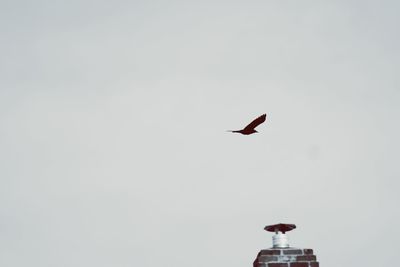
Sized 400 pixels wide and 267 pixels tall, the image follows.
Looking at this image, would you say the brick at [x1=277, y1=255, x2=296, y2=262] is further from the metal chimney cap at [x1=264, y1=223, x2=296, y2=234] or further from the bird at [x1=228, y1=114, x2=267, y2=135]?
the bird at [x1=228, y1=114, x2=267, y2=135]

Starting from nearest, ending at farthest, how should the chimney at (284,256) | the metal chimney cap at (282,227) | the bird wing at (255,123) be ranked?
1. the chimney at (284,256)
2. the metal chimney cap at (282,227)
3. the bird wing at (255,123)

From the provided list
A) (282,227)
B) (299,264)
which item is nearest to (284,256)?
(299,264)

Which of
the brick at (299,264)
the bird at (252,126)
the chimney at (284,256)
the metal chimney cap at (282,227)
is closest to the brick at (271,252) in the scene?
the chimney at (284,256)

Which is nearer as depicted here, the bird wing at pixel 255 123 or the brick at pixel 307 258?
the brick at pixel 307 258

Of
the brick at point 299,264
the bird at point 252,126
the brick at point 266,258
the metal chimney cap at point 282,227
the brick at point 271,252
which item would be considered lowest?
the brick at point 299,264

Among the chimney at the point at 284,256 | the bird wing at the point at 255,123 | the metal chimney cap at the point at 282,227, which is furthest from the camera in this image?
the bird wing at the point at 255,123

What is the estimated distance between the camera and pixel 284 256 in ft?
17.1

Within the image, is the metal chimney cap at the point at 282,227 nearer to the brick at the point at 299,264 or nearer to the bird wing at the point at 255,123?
the brick at the point at 299,264

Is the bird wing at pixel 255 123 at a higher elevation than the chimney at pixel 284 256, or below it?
higher

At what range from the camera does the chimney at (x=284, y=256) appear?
17.0ft

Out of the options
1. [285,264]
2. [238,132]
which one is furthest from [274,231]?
[238,132]

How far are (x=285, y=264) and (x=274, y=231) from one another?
1.31 ft

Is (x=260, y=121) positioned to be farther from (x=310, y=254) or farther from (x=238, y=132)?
(x=310, y=254)

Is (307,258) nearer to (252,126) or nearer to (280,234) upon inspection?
(280,234)
